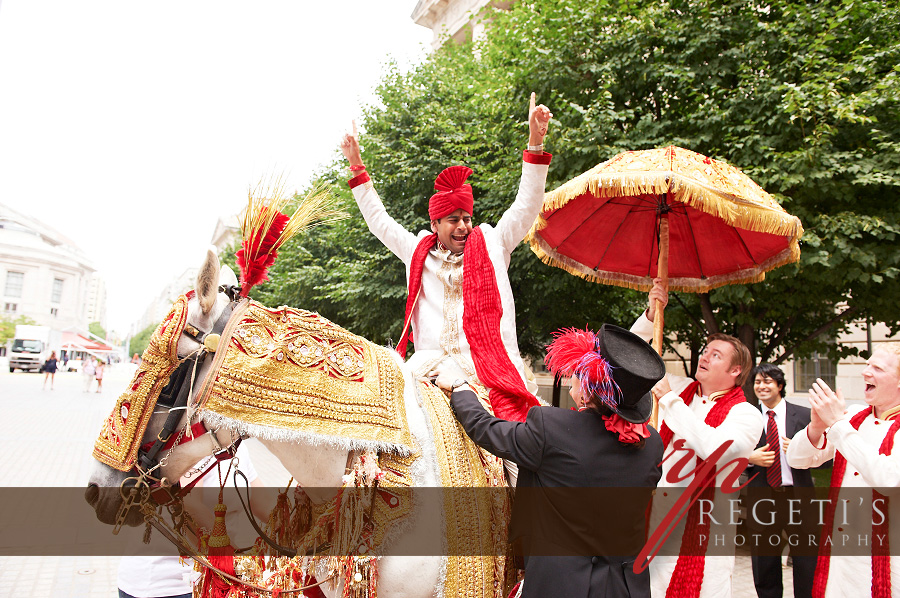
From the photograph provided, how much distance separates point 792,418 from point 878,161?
3.29 metres

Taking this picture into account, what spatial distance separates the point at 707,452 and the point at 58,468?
1055 cm

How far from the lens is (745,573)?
7.44m

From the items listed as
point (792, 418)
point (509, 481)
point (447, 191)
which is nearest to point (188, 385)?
point (509, 481)

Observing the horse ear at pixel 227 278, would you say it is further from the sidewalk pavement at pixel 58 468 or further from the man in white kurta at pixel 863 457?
the man in white kurta at pixel 863 457

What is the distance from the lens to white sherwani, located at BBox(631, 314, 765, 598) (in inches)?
141

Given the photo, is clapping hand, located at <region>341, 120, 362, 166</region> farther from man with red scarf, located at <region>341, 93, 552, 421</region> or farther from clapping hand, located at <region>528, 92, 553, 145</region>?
clapping hand, located at <region>528, 92, 553, 145</region>

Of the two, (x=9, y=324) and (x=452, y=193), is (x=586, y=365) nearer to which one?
(x=452, y=193)

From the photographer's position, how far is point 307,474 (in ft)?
7.36

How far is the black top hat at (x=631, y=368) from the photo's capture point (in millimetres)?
2246

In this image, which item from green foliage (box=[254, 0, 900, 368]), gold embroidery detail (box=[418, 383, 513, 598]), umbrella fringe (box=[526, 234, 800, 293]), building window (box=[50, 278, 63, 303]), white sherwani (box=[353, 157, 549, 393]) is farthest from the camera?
building window (box=[50, 278, 63, 303])

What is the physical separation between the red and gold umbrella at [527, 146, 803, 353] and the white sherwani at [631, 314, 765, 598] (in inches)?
20.9

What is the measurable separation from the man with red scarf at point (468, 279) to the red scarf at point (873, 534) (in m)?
2.05

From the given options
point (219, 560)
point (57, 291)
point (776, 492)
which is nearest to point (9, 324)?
point (57, 291)

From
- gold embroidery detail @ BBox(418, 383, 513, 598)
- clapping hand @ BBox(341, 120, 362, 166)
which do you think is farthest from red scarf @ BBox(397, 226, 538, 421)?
clapping hand @ BBox(341, 120, 362, 166)
